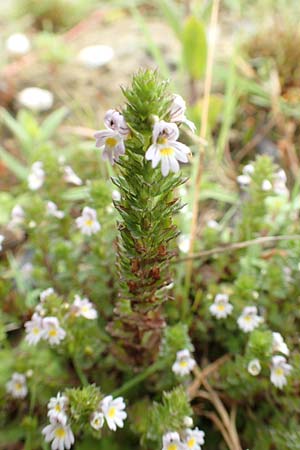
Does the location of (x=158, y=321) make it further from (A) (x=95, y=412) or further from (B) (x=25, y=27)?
(B) (x=25, y=27)

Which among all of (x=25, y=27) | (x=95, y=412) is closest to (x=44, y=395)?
(x=95, y=412)

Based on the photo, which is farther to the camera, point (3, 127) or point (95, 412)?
point (3, 127)

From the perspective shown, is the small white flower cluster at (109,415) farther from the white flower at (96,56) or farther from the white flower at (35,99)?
the white flower at (96,56)

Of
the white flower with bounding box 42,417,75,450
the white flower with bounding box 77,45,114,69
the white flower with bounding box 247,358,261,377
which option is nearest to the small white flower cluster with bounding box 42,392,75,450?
the white flower with bounding box 42,417,75,450

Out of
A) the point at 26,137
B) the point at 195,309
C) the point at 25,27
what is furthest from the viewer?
the point at 25,27

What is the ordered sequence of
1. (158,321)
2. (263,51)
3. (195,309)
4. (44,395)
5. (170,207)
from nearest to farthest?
(170,207), (158,321), (44,395), (195,309), (263,51)

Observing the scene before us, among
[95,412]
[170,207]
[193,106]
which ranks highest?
[193,106]

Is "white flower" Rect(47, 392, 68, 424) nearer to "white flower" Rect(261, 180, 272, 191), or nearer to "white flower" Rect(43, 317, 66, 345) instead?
→ "white flower" Rect(43, 317, 66, 345)

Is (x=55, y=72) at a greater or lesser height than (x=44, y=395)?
greater

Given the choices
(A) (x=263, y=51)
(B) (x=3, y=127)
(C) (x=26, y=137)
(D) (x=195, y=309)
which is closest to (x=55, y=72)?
(B) (x=3, y=127)
